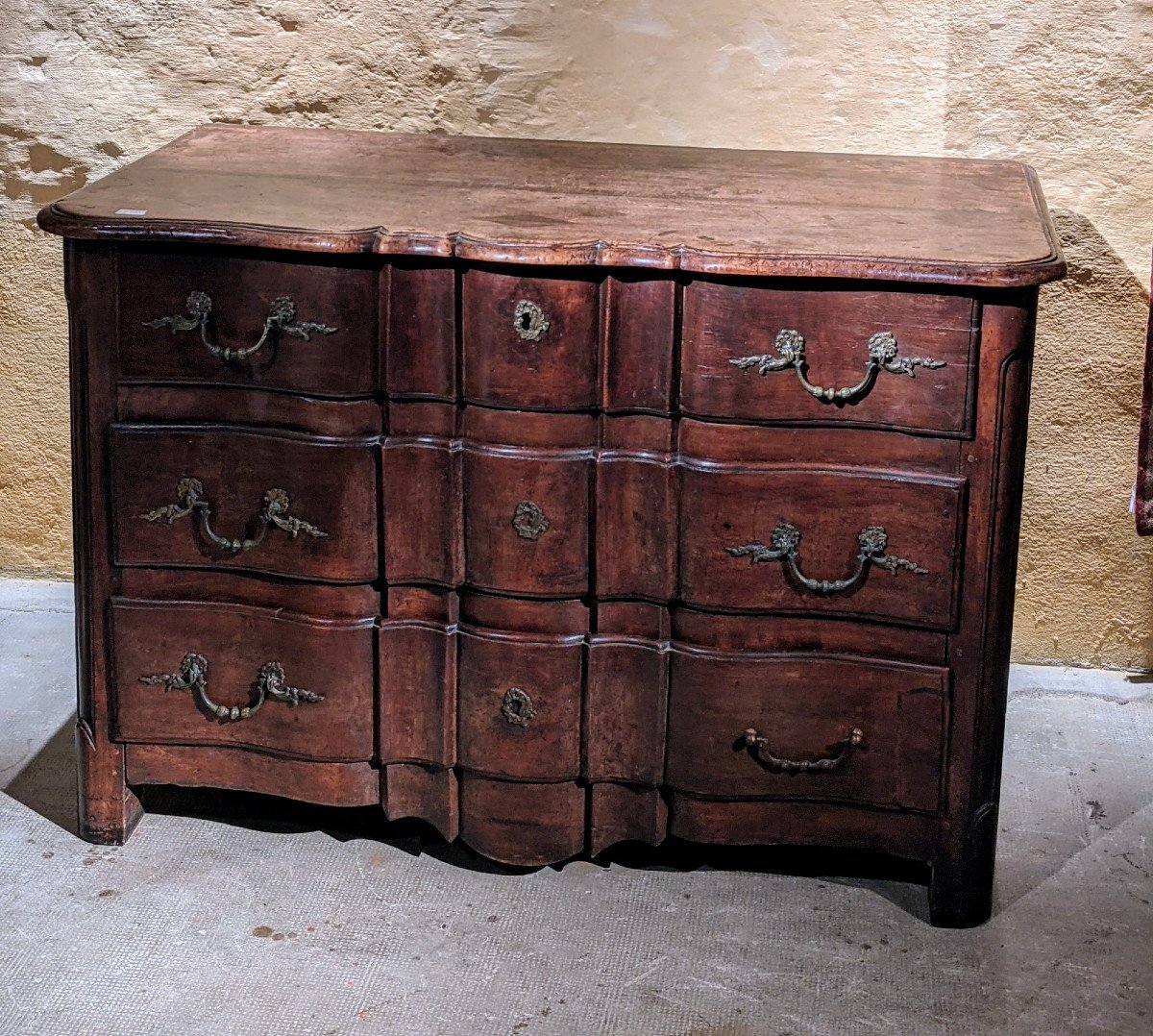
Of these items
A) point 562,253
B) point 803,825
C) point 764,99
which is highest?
point 764,99

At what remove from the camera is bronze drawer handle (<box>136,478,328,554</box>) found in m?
2.41

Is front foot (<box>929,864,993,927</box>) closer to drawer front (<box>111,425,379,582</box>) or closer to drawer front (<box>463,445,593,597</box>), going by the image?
drawer front (<box>463,445,593,597</box>)

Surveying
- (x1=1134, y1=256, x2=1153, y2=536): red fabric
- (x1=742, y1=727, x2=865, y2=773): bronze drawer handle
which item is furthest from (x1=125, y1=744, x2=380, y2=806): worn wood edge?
(x1=1134, y1=256, x2=1153, y2=536): red fabric

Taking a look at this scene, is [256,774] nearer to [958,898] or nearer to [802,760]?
[802,760]

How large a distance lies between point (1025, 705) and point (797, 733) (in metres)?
0.82

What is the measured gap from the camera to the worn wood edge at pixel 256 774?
2.54m

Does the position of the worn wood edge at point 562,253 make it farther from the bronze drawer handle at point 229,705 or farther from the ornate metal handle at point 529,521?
the bronze drawer handle at point 229,705

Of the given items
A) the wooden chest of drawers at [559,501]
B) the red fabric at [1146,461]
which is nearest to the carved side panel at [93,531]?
the wooden chest of drawers at [559,501]

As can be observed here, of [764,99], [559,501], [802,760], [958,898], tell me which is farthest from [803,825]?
[764,99]

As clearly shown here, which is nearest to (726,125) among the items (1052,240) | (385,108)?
(385,108)

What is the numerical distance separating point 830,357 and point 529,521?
0.45 m

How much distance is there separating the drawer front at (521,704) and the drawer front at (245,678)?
148 mm

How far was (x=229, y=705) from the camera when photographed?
255 centimetres

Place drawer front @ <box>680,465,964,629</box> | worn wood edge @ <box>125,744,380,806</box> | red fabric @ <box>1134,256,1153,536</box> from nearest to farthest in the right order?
drawer front @ <box>680,465,964,629</box>
worn wood edge @ <box>125,744,380,806</box>
red fabric @ <box>1134,256,1153,536</box>
